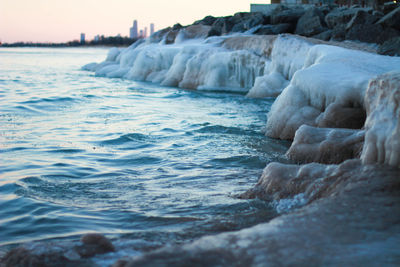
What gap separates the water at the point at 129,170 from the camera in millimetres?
4074

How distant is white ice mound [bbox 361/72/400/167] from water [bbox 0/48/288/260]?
41.8 inches

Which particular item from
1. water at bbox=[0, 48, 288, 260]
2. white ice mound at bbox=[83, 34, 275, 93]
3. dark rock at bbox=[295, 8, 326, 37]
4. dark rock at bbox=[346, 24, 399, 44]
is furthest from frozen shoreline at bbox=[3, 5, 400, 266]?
dark rock at bbox=[295, 8, 326, 37]

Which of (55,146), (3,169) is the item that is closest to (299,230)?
(3,169)

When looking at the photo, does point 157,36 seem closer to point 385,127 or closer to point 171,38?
point 171,38

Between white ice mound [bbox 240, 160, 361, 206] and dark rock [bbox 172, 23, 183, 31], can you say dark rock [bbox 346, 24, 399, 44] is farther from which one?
dark rock [bbox 172, 23, 183, 31]

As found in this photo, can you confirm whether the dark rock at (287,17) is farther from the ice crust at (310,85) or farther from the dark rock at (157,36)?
the dark rock at (157,36)

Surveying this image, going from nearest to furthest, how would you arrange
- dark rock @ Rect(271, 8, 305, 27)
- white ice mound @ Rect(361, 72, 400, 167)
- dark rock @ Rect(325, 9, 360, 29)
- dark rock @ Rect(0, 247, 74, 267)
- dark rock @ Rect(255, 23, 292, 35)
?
dark rock @ Rect(0, 247, 74, 267) → white ice mound @ Rect(361, 72, 400, 167) → dark rock @ Rect(325, 9, 360, 29) → dark rock @ Rect(255, 23, 292, 35) → dark rock @ Rect(271, 8, 305, 27)

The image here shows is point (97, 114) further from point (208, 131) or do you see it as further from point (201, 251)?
point (201, 251)

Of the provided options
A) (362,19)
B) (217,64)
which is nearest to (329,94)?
(217,64)

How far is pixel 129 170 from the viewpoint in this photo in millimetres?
6188

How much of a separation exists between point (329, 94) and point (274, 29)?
1863cm

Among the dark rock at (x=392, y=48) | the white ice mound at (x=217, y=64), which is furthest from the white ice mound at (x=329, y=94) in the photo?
the white ice mound at (x=217, y=64)

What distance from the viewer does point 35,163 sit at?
6406 mm

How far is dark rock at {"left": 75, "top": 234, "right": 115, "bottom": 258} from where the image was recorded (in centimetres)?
325
